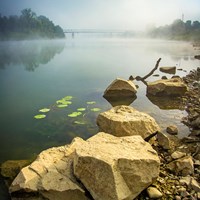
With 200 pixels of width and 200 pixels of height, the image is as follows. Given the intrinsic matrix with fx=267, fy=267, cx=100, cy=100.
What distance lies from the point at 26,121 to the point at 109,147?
677 cm

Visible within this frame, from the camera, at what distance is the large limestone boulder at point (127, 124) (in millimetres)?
8438

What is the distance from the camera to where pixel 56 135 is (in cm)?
Answer: 996

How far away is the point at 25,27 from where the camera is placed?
11575 cm

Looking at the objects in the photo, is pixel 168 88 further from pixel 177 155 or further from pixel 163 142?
pixel 177 155

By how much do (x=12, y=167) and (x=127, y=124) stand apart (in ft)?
11.9

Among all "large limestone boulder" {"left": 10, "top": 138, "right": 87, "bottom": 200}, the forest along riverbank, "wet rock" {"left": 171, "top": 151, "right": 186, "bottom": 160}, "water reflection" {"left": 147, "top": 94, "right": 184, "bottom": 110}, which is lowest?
"water reflection" {"left": 147, "top": 94, "right": 184, "bottom": 110}

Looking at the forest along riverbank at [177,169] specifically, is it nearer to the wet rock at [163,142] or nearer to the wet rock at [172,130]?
the wet rock at [163,142]

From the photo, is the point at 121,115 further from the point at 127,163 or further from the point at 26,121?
the point at 26,121

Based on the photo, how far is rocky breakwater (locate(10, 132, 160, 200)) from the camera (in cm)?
518

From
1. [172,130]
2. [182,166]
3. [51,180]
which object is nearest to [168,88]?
[172,130]

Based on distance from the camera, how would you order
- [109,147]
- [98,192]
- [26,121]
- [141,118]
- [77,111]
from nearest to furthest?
[98,192], [109,147], [141,118], [26,121], [77,111]

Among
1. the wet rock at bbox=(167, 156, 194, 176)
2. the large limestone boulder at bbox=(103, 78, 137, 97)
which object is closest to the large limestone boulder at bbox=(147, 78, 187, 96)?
the large limestone boulder at bbox=(103, 78, 137, 97)

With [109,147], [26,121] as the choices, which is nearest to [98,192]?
[109,147]

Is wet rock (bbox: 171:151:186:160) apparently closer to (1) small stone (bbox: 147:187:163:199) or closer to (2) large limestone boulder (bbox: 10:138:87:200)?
(1) small stone (bbox: 147:187:163:199)
